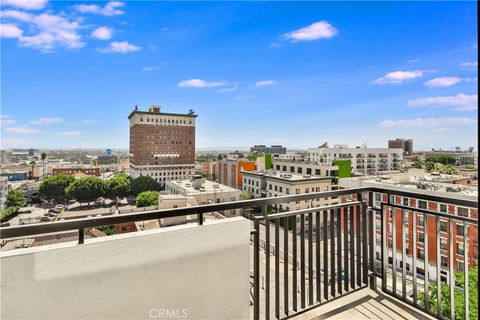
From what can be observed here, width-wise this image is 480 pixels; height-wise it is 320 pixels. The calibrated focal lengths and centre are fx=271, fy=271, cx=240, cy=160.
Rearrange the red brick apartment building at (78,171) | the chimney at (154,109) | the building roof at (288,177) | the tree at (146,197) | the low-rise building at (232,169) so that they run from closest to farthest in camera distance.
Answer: the tree at (146,197) < the chimney at (154,109) < the red brick apartment building at (78,171) < the building roof at (288,177) < the low-rise building at (232,169)

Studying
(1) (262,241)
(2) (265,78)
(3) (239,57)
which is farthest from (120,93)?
(1) (262,241)

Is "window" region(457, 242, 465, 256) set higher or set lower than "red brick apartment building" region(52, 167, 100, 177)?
higher

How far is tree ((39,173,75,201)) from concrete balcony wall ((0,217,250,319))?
65.9 feet

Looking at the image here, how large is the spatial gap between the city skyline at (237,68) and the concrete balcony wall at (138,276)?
3.50 feet

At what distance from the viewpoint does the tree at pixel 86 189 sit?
19.2 m

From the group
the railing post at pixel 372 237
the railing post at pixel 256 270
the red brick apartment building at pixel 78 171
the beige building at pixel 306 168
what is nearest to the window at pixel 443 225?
the railing post at pixel 372 237

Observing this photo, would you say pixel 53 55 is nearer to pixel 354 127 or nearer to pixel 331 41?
pixel 331 41

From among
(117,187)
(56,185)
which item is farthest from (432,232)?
(117,187)

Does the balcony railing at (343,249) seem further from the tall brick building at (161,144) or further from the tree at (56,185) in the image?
the tree at (56,185)

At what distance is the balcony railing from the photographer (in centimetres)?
144

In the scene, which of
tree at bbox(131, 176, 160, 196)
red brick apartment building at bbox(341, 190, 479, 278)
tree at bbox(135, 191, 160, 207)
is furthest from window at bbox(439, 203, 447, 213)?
tree at bbox(131, 176, 160, 196)

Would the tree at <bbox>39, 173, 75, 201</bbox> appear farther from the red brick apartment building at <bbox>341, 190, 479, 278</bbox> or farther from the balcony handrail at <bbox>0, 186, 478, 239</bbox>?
the red brick apartment building at <bbox>341, 190, 479, 278</bbox>

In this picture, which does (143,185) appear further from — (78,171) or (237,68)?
(237,68)

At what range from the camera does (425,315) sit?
162 centimetres
